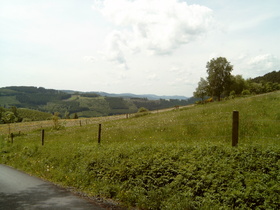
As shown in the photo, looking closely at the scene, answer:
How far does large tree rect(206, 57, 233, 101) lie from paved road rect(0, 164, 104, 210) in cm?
6039

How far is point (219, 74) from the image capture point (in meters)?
63.9

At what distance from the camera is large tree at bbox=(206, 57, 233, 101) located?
6350 cm

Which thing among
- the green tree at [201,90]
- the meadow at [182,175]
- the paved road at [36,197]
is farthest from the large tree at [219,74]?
the paved road at [36,197]

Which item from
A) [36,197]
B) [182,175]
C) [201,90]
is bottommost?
[36,197]

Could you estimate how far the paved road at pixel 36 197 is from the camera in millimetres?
7453

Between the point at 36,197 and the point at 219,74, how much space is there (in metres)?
62.9

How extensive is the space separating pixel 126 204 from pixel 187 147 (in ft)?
11.9

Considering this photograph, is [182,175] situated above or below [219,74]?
below

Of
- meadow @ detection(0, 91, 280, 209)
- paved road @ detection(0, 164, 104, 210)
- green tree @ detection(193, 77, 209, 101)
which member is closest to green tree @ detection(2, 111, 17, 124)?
meadow @ detection(0, 91, 280, 209)

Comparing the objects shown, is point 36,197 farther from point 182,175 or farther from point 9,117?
point 9,117

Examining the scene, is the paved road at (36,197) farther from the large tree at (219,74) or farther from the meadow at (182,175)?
the large tree at (219,74)

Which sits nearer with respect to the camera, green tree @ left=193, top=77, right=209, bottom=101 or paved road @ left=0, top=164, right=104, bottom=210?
paved road @ left=0, top=164, right=104, bottom=210

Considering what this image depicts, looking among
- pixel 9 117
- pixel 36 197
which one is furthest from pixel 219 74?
pixel 36 197

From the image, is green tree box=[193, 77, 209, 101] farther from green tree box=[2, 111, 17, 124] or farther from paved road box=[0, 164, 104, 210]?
paved road box=[0, 164, 104, 210]
